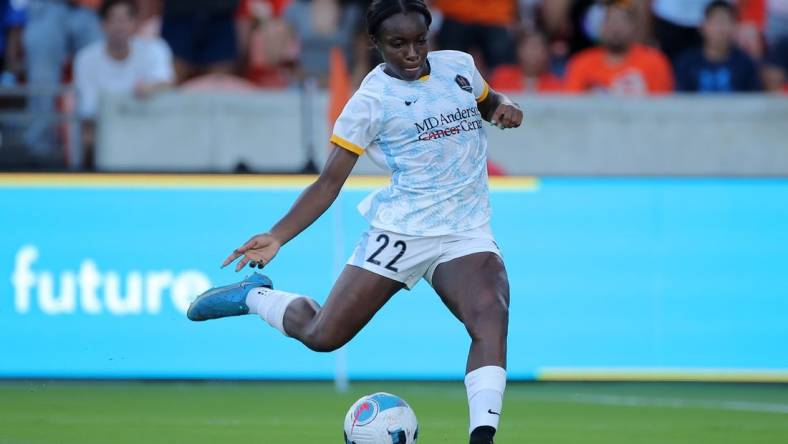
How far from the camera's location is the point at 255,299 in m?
7.54

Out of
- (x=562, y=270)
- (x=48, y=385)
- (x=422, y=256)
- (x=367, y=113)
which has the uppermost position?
(x=367, y=113)

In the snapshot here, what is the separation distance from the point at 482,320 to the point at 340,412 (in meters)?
3.00

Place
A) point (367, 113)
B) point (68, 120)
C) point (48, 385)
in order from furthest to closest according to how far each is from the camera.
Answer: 1. point (68, 120)
2. point (48, 385)
3. point (367, 113)

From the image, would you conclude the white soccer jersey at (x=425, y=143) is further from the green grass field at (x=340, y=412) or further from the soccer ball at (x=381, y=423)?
the green grass field at (x=340, y=412)

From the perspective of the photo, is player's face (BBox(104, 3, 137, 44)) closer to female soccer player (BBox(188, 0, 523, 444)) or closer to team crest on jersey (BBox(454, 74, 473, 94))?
female soccer player (BBox(188, 0, 523, 444))

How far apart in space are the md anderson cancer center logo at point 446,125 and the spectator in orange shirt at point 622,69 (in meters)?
7.48

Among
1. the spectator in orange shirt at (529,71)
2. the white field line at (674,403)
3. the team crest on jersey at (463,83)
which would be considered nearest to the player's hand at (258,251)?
the team crest on jersey at (463,83)

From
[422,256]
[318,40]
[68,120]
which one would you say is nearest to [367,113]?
[422,256]

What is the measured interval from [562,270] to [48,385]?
3935mm

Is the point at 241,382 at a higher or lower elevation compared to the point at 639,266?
lower

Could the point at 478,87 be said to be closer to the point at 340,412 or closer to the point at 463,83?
the point at 463,83

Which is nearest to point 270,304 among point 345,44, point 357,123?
point 357,123

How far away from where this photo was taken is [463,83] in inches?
274

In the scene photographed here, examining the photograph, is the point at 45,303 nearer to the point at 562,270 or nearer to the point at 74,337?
the point at 74,337
